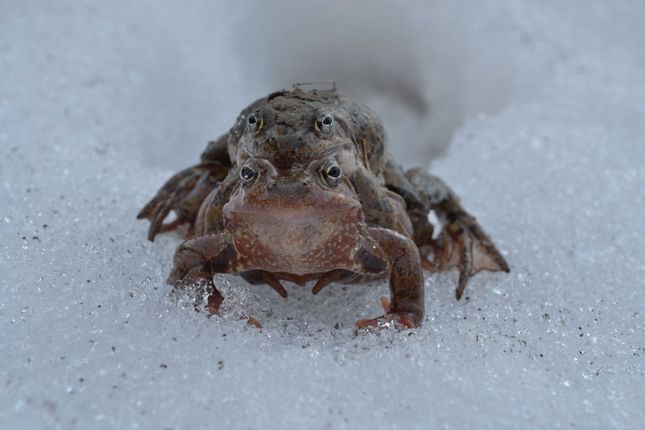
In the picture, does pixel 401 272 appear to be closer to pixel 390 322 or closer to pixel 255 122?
pixel 390 322

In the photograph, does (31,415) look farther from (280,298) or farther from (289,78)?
(289,78)

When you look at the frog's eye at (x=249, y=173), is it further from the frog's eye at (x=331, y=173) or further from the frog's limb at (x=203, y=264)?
the frog's limb at (x=203, y=264)

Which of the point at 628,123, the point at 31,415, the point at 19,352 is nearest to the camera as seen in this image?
the point at 31,415

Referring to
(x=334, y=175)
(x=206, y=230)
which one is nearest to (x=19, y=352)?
(x=206, y=230)

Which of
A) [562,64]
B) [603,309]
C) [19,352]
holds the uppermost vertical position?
[562,64]

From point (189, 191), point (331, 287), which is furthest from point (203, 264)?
point (189, 191)

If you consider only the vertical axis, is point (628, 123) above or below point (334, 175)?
below

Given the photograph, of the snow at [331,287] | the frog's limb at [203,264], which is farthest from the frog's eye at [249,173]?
the snow at [331,287]
